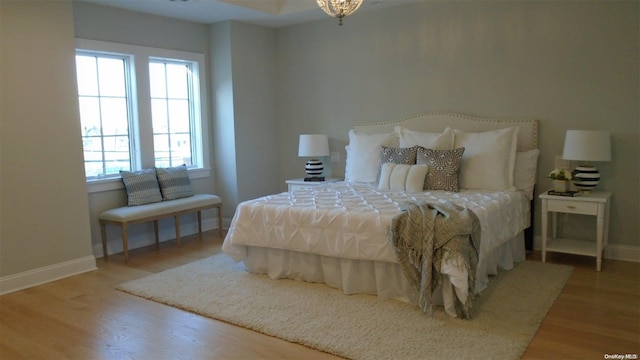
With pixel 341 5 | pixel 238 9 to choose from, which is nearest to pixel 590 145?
pixel 341 5

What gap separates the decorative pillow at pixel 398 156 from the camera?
4586mm

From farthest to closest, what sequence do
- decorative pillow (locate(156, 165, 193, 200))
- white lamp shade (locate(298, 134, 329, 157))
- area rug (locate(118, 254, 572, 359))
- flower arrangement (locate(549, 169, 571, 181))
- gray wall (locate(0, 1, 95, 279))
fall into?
white lamp shade (locate(298, 134, 329, 157)), decorative pillow (locate(156, 165, 193, 200)), flower arrangement (locate(549, 169, 571, 181)), gray wall (locate(0, 1, 95, 279)), area rug (locate(118, 254, 572, 359))

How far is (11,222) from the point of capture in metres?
3.86

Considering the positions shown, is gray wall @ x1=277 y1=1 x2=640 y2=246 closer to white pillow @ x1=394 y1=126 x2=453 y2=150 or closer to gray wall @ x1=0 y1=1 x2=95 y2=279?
white pillow @ x1=394 y1=126 x2=453 y2=150

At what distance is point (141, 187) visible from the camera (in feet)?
16.5

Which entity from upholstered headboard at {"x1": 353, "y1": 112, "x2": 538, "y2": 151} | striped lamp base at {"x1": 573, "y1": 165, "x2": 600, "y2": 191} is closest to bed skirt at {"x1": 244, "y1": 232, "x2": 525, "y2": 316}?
striped lamp base at {"x1": 573, "y1": 165, "x2": 600, "y2": 191}

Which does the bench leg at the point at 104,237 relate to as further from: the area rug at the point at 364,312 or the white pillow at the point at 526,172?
the white pillow at the point at 526,172

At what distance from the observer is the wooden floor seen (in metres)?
2.73

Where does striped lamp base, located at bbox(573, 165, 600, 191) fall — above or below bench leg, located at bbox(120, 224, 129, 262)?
above

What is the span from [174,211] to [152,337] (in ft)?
7.26

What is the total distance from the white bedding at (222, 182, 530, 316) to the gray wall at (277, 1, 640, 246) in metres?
0.88

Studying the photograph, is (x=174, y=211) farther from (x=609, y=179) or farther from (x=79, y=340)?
(x=609, y=179)

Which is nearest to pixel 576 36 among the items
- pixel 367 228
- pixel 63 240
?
pixel 367 228

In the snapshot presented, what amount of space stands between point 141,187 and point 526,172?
149 inches
